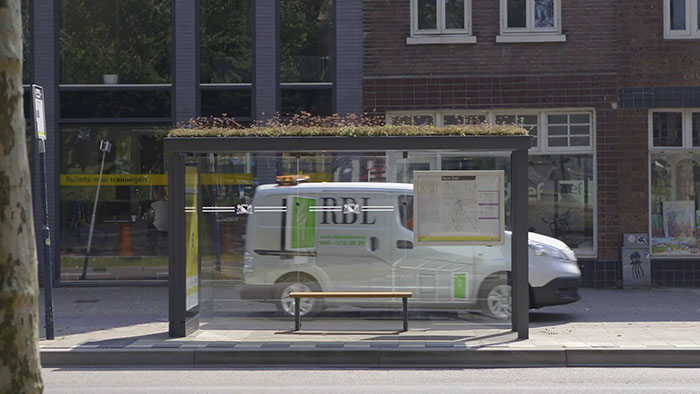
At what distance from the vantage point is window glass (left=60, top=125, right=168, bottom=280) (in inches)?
671

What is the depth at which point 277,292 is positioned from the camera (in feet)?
39.3

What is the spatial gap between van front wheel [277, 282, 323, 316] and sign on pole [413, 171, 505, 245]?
1.58m

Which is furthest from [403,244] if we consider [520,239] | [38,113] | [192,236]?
[38,113]

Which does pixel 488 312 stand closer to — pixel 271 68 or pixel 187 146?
pixel 187 146

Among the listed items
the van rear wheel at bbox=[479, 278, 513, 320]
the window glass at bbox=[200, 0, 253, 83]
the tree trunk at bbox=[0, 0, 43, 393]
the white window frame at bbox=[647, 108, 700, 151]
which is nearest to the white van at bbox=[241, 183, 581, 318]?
the van rear wheel at bbox=[479, 278, 513, 320]

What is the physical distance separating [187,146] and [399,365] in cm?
369

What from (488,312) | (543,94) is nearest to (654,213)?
(543,94)

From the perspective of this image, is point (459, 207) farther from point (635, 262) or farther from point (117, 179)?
point (117, 179)

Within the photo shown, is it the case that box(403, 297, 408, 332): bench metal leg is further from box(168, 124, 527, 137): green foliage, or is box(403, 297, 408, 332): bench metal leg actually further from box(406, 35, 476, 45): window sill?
box(406, 35, 476, 45): window sill

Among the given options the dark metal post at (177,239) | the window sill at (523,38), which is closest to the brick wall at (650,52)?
the window sill at (523,38)

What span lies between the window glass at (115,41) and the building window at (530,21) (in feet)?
Answer: 21.1

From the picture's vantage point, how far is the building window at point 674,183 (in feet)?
55.8

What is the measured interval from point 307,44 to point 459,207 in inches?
270

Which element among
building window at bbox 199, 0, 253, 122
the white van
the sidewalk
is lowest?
the sidewalk
